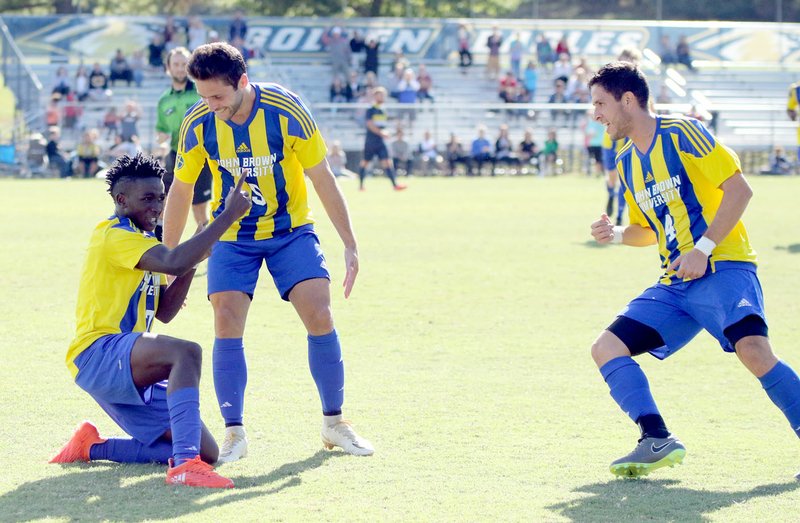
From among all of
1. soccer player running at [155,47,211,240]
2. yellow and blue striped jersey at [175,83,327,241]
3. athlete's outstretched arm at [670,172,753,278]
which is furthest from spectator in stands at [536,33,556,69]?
→ athlete's outstretched arm at [670,172,753,278]

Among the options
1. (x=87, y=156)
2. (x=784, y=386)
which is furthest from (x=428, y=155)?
(x=784, y=386)

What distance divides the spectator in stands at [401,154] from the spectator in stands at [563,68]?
6.60 metres

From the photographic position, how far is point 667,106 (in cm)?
3047

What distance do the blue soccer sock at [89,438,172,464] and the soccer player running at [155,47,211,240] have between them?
6606mm

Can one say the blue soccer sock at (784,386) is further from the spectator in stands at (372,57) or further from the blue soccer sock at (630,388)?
the spectator in stands at (372,57)

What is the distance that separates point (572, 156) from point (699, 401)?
82.7ft

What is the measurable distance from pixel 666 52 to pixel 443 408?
3090 cm

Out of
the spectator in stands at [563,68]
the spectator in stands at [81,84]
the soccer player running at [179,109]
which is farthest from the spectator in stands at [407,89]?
the soccer player running at [179,109]

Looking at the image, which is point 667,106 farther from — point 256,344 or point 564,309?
point 256,344

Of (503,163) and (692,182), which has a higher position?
(692,182)

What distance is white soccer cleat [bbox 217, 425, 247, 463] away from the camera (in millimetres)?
5645

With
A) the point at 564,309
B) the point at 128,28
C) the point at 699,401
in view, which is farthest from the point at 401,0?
the point at 699,401

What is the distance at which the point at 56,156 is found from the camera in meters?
28.0

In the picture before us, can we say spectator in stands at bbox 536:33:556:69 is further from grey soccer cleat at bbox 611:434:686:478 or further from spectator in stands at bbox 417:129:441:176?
grey soccer cleat at bbox 611:434:686:478
